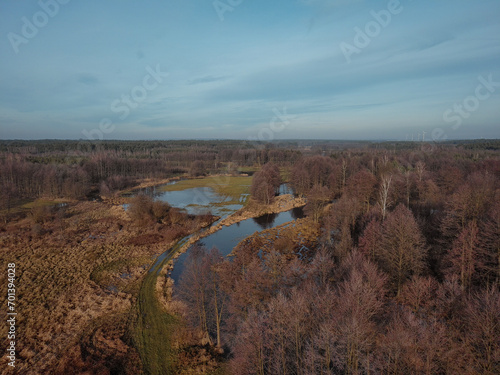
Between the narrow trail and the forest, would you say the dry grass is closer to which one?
the forest

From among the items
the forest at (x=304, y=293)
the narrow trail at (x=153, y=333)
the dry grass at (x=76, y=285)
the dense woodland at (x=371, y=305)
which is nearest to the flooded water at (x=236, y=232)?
the forest at (x=304, y=293)

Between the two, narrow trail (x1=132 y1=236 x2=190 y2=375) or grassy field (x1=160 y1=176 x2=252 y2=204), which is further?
grassy field (x1=160 y1=176 x2=252 y2=204)

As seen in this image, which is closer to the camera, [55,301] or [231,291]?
[231,291]

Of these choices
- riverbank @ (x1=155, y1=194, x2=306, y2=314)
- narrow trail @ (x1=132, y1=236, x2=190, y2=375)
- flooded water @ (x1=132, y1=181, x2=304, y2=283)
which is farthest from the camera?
flooded water @ (x1=132, y1=181, x2=304, y2=283)

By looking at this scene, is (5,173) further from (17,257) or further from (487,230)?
(487,230)

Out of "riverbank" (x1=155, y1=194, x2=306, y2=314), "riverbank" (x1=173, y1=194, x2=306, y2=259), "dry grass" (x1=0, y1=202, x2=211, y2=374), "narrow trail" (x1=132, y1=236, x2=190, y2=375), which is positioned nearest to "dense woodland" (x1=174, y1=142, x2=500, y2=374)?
"narrow trail" (x1=132, y1=236, x2=190, y2=375)

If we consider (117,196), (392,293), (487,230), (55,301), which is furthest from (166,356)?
(117,196)

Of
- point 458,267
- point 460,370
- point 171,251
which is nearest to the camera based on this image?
point 460,370

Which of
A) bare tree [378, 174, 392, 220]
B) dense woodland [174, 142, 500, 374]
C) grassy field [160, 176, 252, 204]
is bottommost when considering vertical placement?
grassy field [160, 176, 252, 204]

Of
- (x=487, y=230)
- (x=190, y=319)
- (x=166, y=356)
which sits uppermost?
(x=487, y=230)

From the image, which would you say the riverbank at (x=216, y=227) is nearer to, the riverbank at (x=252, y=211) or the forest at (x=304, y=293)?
the riverbank at (x=252, y=211)

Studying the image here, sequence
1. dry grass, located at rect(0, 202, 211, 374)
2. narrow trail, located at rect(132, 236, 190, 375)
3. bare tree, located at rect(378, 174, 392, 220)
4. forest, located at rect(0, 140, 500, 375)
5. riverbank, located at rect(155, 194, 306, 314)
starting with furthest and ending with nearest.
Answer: bare tree, located at rect(378, 174, 392, 220) → riverbank, located at rect(155, 194, 306, 314) → dry grass, located at rect(0, 202, 211, 374) → narrow trail, located at rect(132, 236, 190, 375) → forest, located at rect(0, 140, 500, 375)
